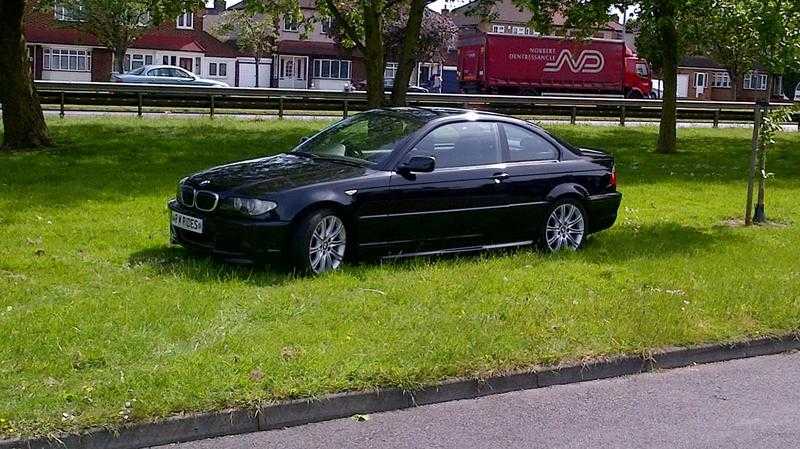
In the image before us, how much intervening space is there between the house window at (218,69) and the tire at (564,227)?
194 feet

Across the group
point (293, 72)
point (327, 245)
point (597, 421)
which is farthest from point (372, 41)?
point (293, 72)

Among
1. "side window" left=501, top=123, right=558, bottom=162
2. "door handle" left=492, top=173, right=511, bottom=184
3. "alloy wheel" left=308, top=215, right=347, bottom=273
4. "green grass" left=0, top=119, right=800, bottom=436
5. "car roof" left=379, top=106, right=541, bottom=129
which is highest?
"car roof" left=379, top=106, right=541, bottom=129

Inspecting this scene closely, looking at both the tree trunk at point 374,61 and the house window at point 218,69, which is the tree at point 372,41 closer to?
the tree trunk at point 374,61

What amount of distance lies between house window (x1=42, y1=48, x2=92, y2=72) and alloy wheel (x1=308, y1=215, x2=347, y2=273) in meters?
55.9

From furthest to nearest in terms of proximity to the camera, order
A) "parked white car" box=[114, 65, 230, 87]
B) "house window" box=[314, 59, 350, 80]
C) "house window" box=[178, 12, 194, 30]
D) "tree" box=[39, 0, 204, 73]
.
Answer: "house window" box=[314, 59, 350, 80]
"house window" box=[178, 12, 194, 30]
"tree" box=[39, 0, 204, 73]
"parked white car" box=[114, 65, 230, 87]

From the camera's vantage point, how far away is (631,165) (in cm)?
1922

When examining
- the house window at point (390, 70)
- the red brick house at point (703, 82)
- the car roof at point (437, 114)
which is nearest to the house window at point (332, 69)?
the house window at point (390, 70)

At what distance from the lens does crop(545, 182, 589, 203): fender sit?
33.1ft

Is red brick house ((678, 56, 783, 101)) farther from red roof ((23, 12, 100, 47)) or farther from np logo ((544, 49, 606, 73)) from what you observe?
red roof ((23, 12, 100, 47))

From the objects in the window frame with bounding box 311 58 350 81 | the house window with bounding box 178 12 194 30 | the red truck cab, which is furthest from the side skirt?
the window frame with bounding box 311 58 350 81

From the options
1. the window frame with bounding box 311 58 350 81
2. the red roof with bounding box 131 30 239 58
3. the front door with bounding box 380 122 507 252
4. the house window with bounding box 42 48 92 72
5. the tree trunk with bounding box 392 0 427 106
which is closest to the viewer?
the front door with bounding box 380 122 507 252

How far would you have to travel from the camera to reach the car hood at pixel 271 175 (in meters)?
8.41

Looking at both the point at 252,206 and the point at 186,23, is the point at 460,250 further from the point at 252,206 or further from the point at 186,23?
the point at 186,23

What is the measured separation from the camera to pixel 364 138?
9672mm
